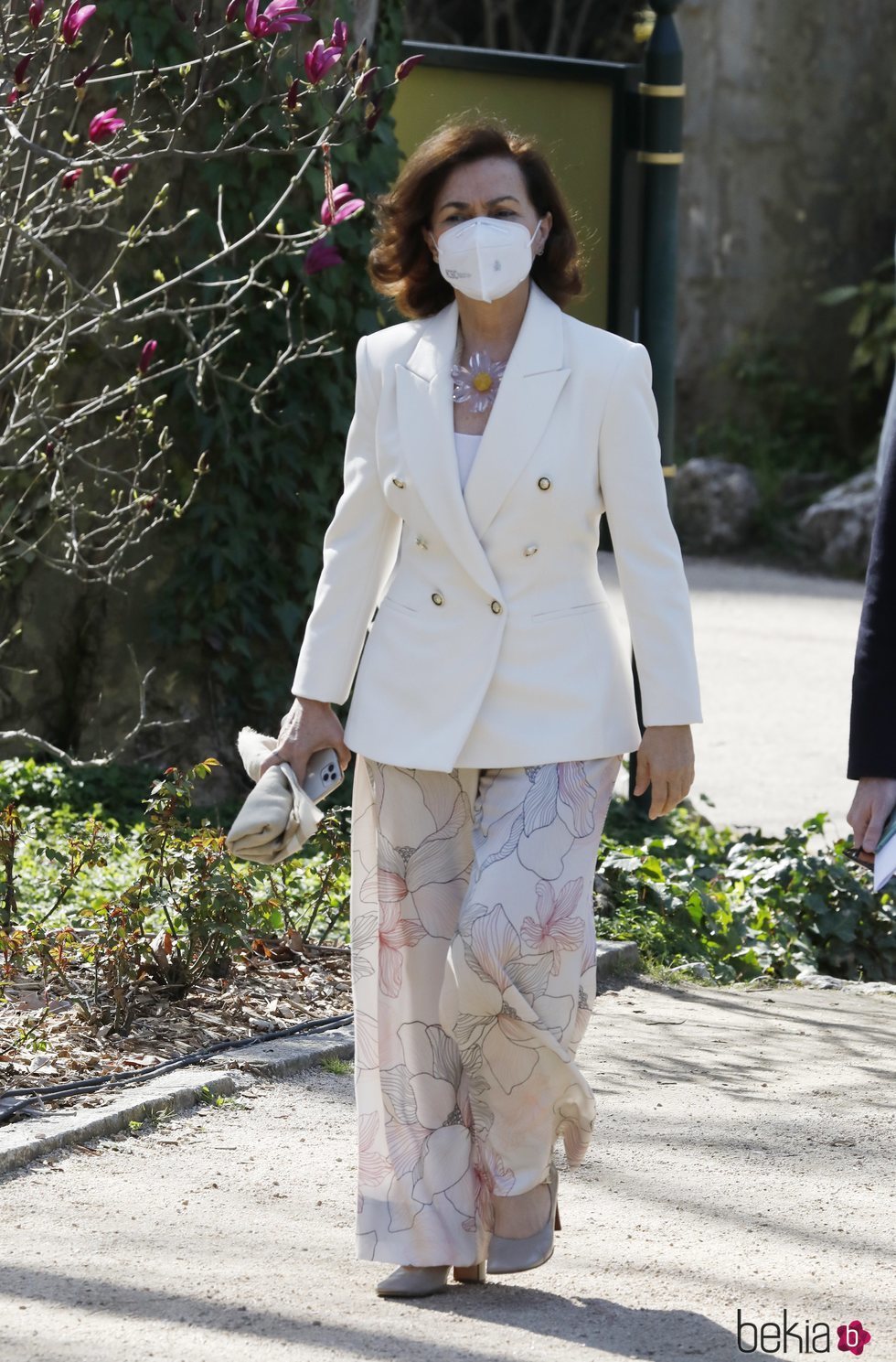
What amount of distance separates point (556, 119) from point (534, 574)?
173 inches

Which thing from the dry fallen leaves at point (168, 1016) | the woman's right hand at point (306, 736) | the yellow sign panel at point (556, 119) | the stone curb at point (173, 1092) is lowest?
the stone curb at point (173, 1092)

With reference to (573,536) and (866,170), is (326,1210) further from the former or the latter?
(866,170)

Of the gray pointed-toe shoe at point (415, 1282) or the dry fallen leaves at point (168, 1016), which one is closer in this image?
the gray pointed-toe shoe at point (415, 1282)

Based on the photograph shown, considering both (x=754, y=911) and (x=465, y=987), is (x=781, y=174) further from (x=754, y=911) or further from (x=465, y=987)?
(x=465, y=987)

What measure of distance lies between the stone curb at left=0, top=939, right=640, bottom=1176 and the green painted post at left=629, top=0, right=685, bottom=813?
9.03ft

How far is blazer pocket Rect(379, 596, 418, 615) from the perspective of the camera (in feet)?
10.9

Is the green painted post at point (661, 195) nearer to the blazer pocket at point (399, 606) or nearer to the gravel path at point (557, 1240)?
the gravel path at point (557, 1240)

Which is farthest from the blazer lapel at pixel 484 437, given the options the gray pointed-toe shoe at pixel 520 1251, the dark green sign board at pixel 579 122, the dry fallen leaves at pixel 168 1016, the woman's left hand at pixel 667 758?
the dark green sign board at pixel 579 122

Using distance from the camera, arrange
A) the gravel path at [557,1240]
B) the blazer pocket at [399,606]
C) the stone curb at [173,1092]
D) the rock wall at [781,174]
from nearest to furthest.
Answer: the gravel path at [557,1240], the blazer pocket at [399,606], the stone curb at [173,1092], the rock wall at [781,174]

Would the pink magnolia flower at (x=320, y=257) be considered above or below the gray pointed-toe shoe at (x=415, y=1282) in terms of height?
above

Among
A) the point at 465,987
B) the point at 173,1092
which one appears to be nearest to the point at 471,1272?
the point at 465,987

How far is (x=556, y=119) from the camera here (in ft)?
23.7

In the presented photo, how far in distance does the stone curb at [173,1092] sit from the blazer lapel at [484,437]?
1.50 meters

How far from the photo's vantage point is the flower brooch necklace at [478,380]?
10.9 ft
